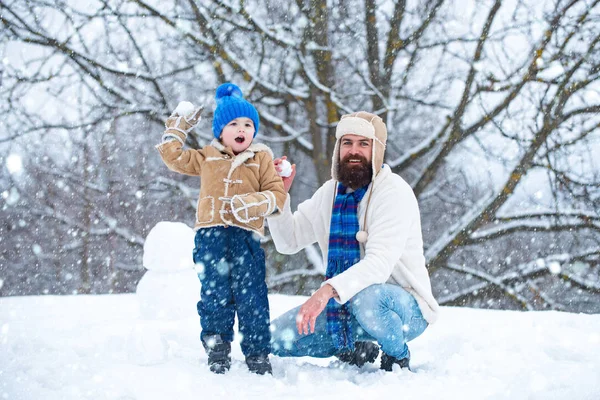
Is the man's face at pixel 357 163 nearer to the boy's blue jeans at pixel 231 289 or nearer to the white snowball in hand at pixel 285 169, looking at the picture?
the white snowball in hand at pixel 285 169

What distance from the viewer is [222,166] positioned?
254 centimetres

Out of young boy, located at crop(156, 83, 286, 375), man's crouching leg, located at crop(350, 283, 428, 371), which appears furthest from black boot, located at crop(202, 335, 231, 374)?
man's crouching leg, located at crop(350, 283, 428, 371)

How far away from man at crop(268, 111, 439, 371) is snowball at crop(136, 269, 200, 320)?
134cm

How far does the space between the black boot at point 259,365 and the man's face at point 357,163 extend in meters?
0.95

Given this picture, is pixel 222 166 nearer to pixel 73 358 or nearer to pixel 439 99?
pixel 73 358

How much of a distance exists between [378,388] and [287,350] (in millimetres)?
714

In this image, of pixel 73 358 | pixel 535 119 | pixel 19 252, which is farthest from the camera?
pixel 19 252

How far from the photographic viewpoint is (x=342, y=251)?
261 centimetres

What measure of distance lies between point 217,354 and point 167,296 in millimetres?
1641

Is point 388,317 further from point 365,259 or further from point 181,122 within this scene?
point 181,122

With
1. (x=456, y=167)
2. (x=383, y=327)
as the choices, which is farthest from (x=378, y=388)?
(x=456, y=167)

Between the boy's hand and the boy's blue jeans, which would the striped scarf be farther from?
the boy's hand

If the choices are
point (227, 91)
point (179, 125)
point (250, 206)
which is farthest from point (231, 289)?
point (227, 91)

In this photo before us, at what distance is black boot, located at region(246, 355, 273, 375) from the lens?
7.75 ft
